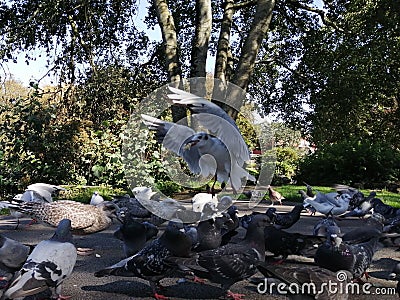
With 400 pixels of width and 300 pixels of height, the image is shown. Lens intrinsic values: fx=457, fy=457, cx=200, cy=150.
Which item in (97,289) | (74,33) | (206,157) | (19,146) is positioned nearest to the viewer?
(97,289)

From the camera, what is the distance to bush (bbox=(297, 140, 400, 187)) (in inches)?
527

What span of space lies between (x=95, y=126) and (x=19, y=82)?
15349 millimetres

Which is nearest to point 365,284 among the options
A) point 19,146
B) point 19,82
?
point 19,146

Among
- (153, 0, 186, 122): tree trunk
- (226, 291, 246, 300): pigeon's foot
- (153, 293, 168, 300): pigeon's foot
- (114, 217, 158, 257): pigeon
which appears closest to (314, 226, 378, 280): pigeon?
(226, 291, 246, 300): pigeon's foot

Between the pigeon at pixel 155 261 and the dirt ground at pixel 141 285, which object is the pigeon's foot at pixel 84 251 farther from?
the pigeon at pixel 155 261

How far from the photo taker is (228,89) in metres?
10.4

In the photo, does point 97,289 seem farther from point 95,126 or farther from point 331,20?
point 331,20

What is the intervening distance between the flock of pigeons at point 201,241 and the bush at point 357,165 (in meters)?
7.68

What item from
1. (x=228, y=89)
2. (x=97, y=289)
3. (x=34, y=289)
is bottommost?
(x=97, y=289)

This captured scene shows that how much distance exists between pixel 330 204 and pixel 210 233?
135 inches

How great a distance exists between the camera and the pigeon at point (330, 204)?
666 centimetres

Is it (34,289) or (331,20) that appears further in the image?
(331,20)

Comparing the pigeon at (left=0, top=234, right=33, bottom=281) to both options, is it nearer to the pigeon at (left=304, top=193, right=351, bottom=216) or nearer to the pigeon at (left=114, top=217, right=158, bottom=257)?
the pigeon at (left=114, top=217, right=158, bottom=257)

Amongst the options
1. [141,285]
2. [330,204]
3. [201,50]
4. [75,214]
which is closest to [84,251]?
[75,214]
